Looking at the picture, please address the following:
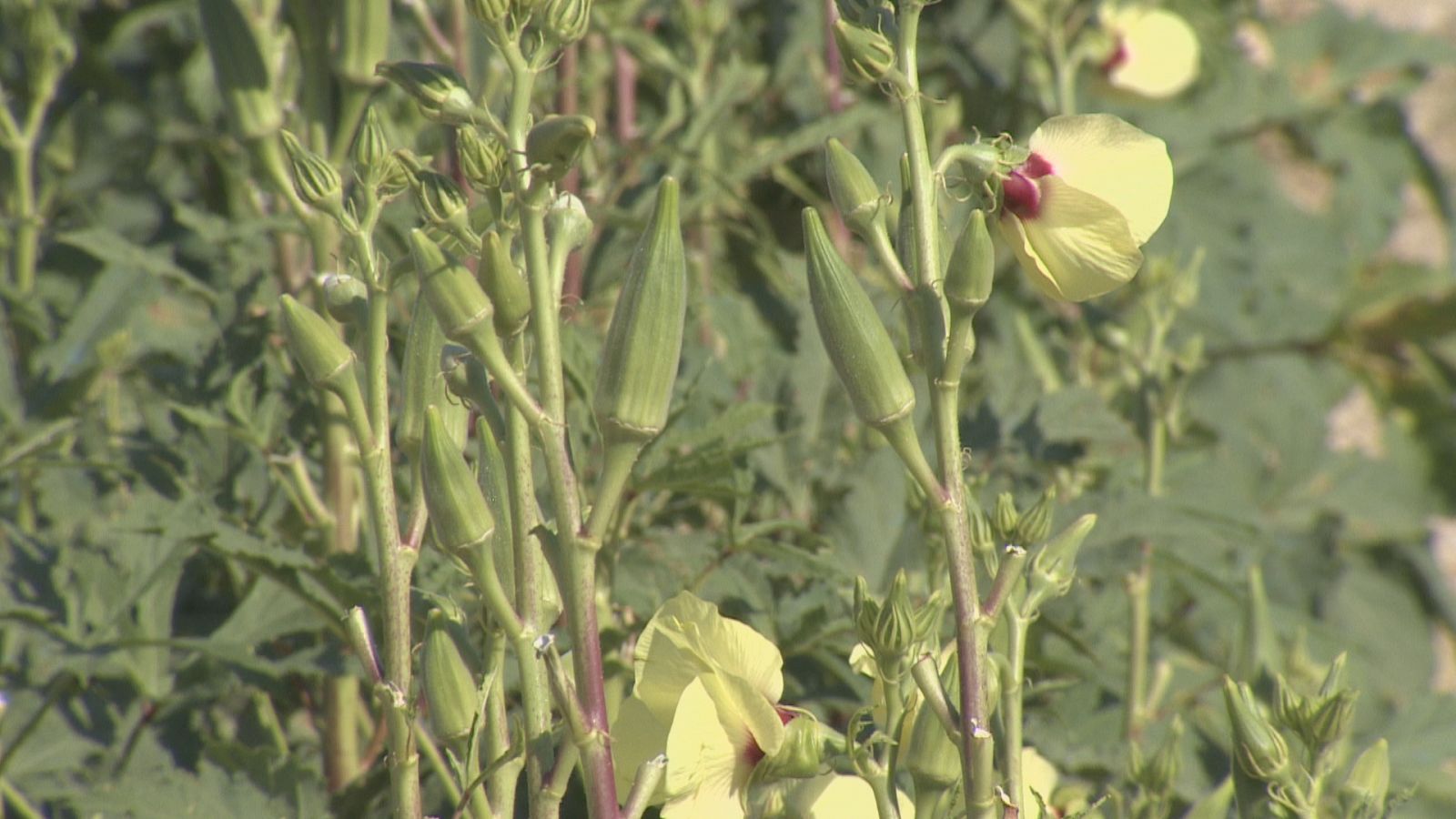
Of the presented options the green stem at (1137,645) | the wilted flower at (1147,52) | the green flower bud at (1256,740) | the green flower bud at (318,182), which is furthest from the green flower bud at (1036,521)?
the wilted flower at (1147,52)

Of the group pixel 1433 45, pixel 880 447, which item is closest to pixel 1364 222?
pixel 1433 45

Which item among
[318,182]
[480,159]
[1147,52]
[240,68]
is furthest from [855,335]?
[1147,52]

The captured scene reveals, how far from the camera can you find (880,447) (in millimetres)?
1015

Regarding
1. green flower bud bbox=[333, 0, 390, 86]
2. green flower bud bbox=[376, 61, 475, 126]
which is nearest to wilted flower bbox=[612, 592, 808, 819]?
green flower bud bbox=[376, 61, 475, 126]

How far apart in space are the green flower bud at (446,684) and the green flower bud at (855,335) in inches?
6.9

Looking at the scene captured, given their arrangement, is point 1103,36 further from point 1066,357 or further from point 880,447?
point 880,447

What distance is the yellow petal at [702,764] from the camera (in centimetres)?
52

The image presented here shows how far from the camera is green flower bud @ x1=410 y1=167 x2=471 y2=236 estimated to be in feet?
1.81

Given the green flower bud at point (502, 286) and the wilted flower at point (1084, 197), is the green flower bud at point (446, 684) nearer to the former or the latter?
the green flower bud at point (502, 286)

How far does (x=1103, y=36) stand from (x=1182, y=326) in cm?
39

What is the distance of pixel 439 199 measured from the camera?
55cm

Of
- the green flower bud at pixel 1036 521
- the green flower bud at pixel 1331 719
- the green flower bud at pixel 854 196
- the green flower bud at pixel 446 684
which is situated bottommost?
the green flower bud at pixel 1331 719

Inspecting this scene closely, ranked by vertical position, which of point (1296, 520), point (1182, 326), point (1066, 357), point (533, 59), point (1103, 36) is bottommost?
point (1296, 520)

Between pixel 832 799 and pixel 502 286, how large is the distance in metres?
0.26
